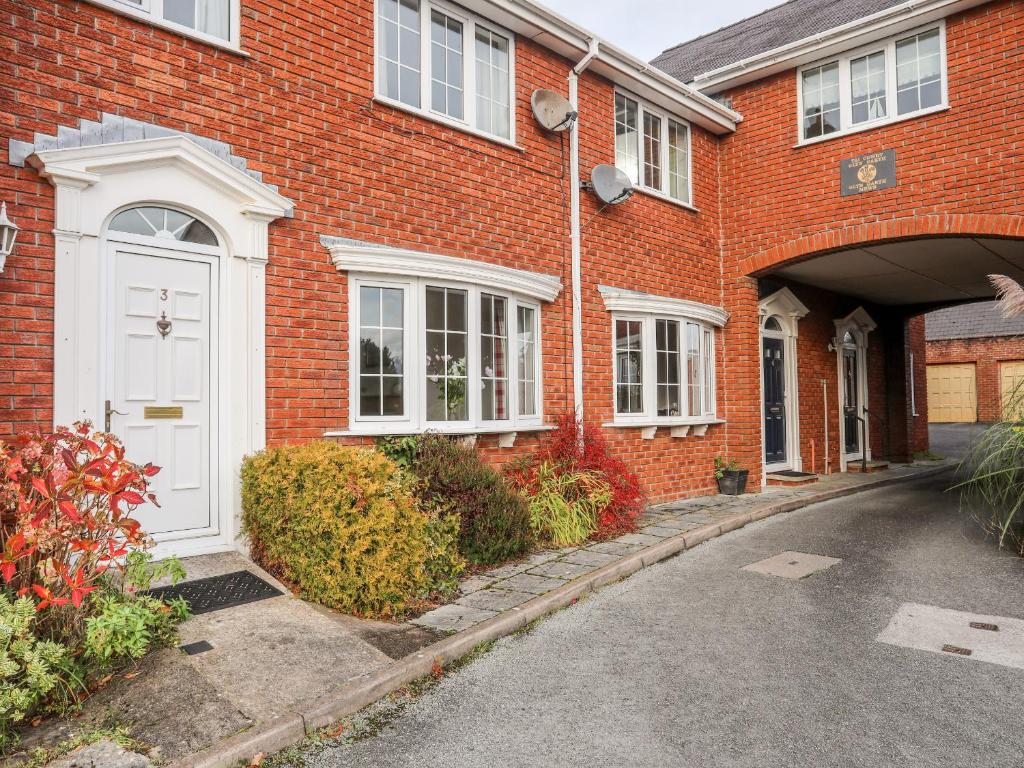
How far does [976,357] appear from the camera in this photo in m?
23.4

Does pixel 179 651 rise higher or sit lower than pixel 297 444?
lower

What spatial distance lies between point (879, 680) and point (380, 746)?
275 cm

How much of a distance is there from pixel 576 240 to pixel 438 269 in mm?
2436

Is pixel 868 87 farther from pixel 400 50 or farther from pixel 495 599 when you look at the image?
pixel 495 599

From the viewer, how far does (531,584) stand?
17.6ft

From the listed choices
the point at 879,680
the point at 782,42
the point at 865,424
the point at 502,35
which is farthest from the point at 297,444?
the point at 865,424

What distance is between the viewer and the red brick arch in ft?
26.7

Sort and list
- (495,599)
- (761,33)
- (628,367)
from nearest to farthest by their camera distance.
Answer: (495,599) < (628,367) < (761,33)

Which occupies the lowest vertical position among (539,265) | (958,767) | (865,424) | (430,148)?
(958,767)

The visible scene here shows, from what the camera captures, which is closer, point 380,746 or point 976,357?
point 380,746

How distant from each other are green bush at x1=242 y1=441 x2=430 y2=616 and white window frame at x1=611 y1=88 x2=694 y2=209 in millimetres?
6385

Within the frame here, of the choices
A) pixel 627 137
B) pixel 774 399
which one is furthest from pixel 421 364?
pixel 774 399

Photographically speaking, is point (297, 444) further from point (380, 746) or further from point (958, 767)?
point (958, 767)

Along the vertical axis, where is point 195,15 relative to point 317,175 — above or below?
above
